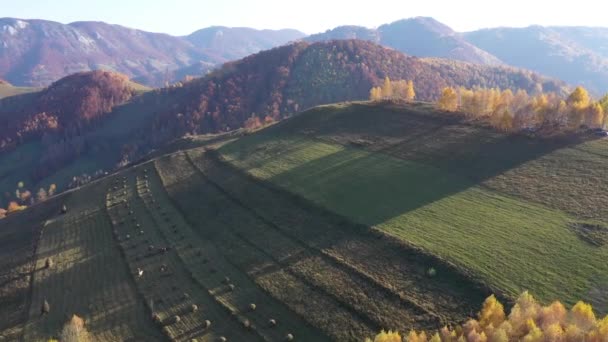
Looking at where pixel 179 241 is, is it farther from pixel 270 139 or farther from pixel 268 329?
pixel 270 139

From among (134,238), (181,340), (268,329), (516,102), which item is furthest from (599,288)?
(516,102)

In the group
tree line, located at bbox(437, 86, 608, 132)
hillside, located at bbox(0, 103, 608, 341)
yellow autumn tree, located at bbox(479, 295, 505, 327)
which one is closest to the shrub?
hillside, located at bbox(0, 103, 608, 341)

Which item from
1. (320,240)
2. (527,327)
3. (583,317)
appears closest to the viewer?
(583,317)

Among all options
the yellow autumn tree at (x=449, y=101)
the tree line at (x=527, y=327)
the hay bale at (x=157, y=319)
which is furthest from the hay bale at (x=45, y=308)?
the yellow autumn tree at (x=449, y=101)

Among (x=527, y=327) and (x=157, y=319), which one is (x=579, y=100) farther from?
(x=157, y=319)

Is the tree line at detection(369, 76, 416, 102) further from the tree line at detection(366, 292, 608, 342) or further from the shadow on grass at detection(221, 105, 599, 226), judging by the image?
the tree line at detection(366, 292, 608, 342)

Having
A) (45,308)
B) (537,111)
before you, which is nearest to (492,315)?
(45,308)
